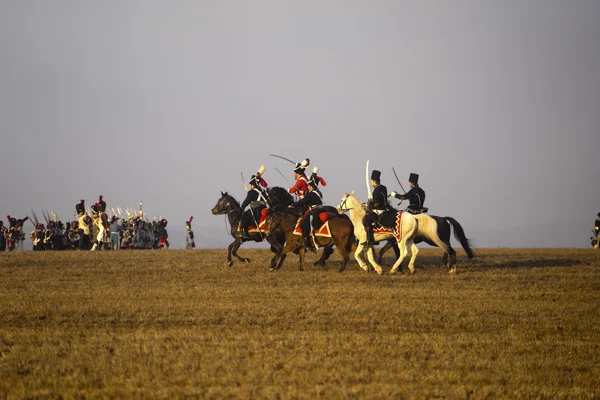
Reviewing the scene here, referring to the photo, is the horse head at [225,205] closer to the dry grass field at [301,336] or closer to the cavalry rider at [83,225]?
the dry grass field at [301,336]

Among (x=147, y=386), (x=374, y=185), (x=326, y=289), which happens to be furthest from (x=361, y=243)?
(x=147, y=386)

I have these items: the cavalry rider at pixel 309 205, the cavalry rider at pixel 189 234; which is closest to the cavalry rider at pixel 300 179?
the cavalry rider at pixel 309 205

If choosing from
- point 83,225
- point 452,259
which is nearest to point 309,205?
point 452,259

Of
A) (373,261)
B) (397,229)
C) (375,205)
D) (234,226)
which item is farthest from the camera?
(234,226)

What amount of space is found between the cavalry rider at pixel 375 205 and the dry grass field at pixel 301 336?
3.56 ft

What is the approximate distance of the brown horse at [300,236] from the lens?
17891mm

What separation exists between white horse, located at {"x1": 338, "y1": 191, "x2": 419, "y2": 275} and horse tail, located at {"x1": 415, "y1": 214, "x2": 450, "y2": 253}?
0.26 m

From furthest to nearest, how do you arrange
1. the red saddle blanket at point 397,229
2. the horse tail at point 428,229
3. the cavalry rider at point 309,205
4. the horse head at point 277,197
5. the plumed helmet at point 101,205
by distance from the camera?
the plumed helmet at point 101,205 → the horse head at point 277,197 → the cavalry rider at point 309,205 → the horse tail at point 428,229 → the red saddle blanket at point 397,229

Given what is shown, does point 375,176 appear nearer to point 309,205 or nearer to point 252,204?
point 309,205

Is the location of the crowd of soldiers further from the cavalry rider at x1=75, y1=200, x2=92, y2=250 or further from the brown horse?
the brown horse

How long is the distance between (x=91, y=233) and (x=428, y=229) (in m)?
18.4

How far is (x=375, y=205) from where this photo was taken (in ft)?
58.6

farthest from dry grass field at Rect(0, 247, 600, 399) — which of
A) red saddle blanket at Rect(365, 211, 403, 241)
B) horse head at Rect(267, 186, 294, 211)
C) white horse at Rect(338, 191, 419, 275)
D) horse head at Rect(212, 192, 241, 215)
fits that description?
horse head at Rect(212, 192, 241, 215)

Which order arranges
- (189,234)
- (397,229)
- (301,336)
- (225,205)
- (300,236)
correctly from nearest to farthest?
(301,336) < (397,229) < (300,236) < (225,205) < (189,234)
